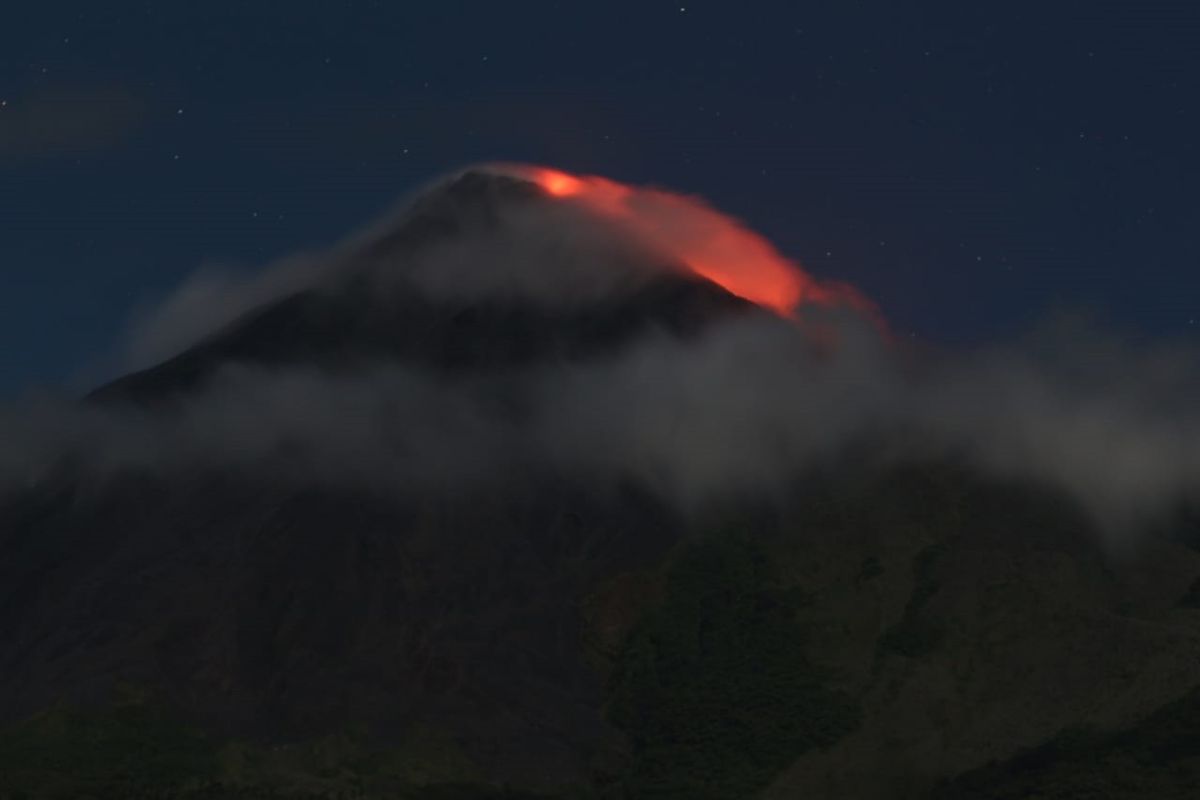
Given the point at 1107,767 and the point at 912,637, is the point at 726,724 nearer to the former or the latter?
the point at 912,637

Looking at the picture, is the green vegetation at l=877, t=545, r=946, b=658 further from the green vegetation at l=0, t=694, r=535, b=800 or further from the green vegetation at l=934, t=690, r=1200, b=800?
the green vegetation at l=0, t=694, r=535, b=800

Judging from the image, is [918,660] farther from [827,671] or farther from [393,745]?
[393,745]

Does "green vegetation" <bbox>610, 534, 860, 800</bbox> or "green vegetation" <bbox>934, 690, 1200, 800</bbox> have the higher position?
"green vegetation" <bbox>610, 534, 860, 800</bbox>

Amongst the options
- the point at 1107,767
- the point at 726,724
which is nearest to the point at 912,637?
the point at 726,724

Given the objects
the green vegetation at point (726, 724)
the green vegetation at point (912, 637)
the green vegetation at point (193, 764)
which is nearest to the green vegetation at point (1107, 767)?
A: the green vegetation at point (726, 724)

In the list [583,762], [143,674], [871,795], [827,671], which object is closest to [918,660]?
[827,671]

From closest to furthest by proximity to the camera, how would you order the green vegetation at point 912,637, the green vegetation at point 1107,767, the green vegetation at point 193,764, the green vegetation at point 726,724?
the green vegetation at point 1107,767
the green vegetation at point 193,764
the green vegetation at point 726,724
the green vegetation at point 912,637

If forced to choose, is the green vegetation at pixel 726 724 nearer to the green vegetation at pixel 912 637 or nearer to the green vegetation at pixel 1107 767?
the green vegetation at pixel 912 637

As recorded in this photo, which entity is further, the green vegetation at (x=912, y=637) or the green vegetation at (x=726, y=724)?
the green vegetation at (x=912, y=637)

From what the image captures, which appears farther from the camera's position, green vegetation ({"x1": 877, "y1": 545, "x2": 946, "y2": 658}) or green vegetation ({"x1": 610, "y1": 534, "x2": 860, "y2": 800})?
green vegetation ({"x1": 877, "y1": 545, "x2": 946, "y2": 658})

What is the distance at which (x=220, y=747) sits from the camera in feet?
576

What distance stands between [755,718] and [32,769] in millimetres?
70416

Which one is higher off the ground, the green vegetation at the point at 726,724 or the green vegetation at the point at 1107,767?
the green vegetation at the point at 726,724

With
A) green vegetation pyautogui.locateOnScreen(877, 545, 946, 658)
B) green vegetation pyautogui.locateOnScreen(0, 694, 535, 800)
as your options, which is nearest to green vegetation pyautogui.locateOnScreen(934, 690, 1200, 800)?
green vegetation pyautogui.locateOnScreen(877, 545, 946, 658)
